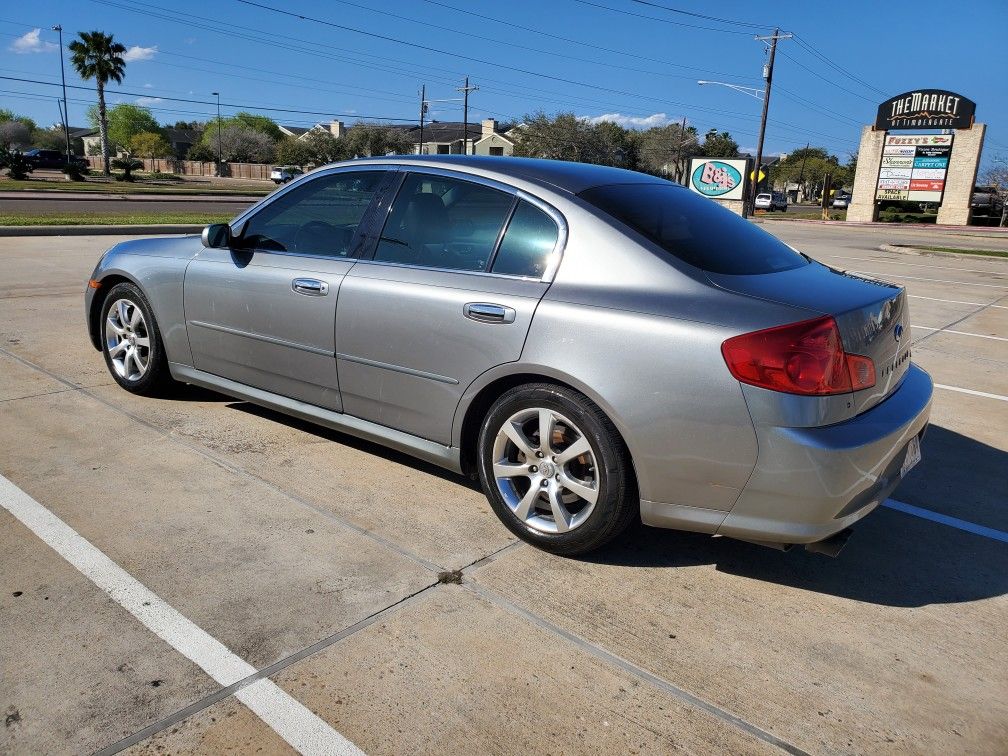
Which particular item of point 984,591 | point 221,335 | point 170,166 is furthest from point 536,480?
point 170,166

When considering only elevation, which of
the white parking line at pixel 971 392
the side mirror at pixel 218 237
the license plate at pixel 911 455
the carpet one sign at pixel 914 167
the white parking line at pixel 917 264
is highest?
the carpet one sign at pixel 914 167

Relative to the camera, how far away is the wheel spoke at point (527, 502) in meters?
3.28

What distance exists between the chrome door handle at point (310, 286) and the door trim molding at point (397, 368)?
0.33 meters

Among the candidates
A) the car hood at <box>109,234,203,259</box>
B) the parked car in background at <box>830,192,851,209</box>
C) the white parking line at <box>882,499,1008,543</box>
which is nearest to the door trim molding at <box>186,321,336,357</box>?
the car hood at <box>109,234,203,259</box>

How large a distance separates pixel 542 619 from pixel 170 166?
300 ft

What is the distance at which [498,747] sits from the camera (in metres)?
2.22

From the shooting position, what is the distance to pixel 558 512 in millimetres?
3209

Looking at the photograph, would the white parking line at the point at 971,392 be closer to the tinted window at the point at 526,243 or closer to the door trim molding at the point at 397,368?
the tinted window at the point at 526,243

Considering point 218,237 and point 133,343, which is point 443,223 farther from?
point 133,343

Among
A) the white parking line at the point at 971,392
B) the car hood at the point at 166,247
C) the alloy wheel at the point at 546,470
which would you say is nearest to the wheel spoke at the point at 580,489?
the alloy wheel at the point at 546,470

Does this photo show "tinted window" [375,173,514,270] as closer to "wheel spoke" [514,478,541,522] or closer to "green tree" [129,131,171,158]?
"wheel spoke" [514,478,541,522]

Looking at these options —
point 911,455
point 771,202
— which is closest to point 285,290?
point 911,455

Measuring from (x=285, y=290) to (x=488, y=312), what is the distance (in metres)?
1.31

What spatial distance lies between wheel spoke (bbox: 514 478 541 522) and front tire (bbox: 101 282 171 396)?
8.97 feet
